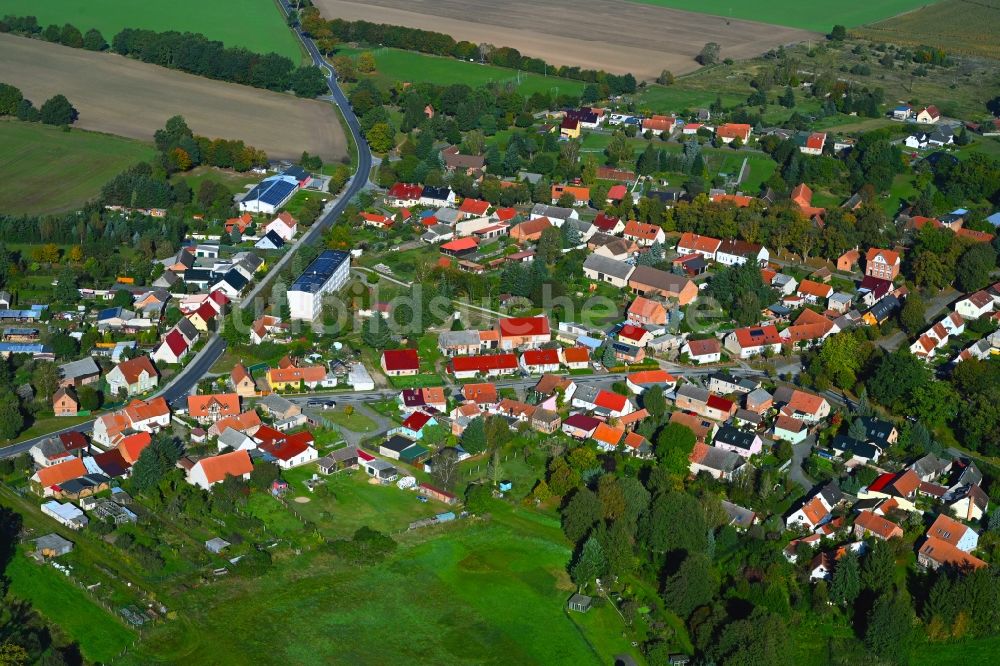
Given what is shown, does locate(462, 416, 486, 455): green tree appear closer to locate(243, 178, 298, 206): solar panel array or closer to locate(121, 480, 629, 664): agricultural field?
locate(121, 480, 629, 664): agricultural field

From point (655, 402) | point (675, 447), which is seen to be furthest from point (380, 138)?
point (675, 447)

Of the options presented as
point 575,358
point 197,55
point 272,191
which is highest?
point 197,55

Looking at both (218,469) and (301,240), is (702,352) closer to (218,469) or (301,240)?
(218,469)

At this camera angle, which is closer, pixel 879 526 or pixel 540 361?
pixel 879 526

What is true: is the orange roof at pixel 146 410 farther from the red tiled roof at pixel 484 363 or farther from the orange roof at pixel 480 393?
the red tiled roof at pixel 484 363

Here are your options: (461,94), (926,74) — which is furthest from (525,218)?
(926,74)

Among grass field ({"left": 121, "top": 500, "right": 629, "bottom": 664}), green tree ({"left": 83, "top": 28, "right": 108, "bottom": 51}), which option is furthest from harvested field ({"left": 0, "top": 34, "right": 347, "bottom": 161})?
grass field ({"left": 121, "top": 500, "right": 629, "bottom": 664})
